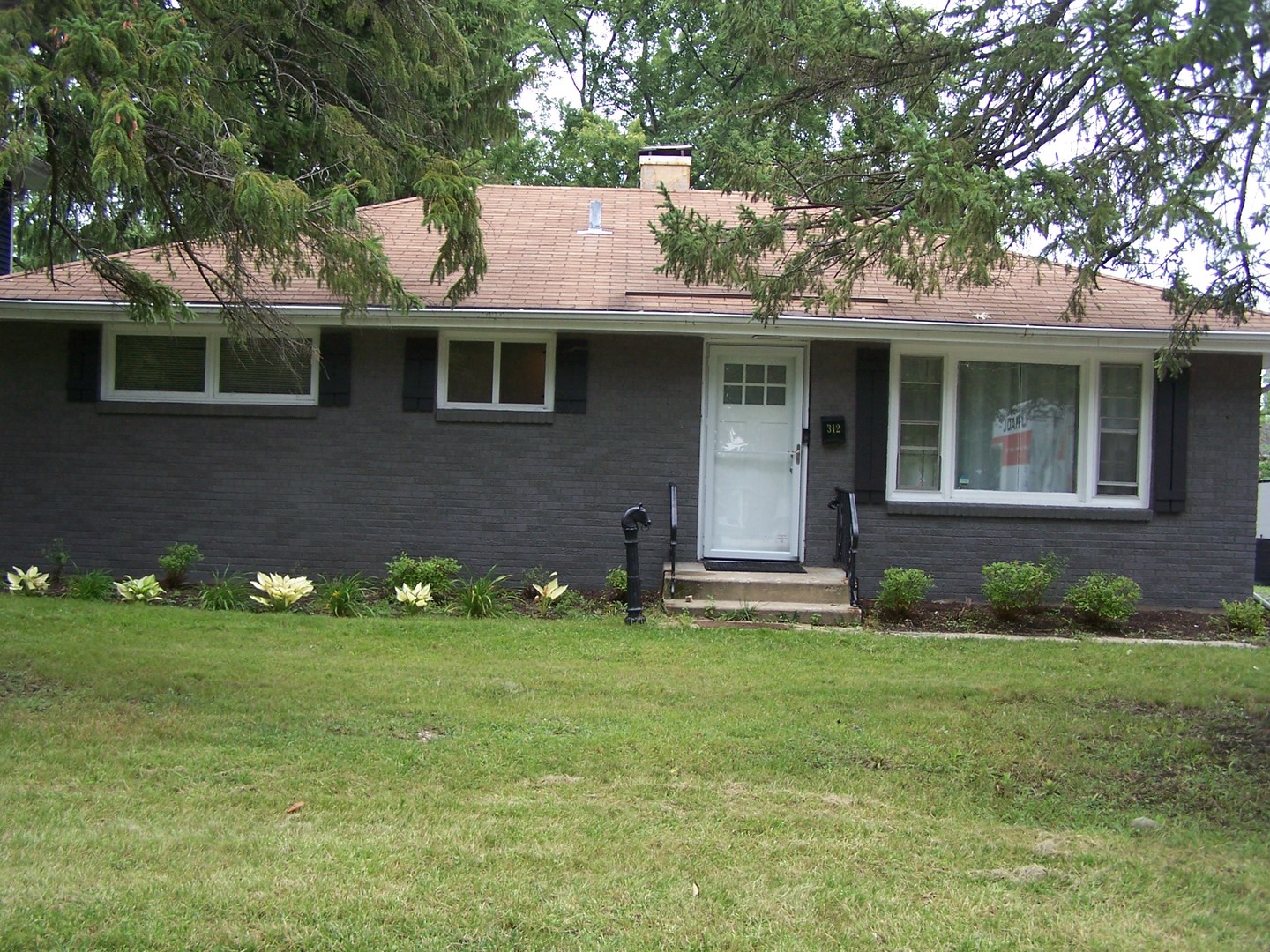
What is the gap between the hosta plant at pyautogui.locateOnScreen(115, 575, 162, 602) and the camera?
9836 mm

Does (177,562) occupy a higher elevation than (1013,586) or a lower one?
lower

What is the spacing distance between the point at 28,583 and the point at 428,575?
3.59 m

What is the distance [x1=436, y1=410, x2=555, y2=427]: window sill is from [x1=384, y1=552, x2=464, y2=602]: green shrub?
1396 mm

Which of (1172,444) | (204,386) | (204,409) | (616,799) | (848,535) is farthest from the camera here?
(204,386)

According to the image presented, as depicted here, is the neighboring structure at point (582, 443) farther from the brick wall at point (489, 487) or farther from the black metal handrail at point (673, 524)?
the black metal handrail at point (673, 524)

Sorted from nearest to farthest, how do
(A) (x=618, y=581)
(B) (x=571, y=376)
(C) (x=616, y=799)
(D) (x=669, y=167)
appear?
1. (C) (x=616, y=799)
2. (A) (x=618, y=581)
3. (B) (x=571, y=376)
4. (D) (x=669, y=167)

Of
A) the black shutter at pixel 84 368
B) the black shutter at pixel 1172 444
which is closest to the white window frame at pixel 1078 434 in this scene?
the black shutter at pixel 1172 444

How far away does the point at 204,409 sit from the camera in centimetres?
1092

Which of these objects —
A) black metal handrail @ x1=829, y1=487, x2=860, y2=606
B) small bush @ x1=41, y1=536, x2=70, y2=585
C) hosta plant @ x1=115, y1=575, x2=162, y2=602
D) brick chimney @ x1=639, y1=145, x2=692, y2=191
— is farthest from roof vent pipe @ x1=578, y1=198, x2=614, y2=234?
small bush @ x1=41, y1=536, x2=70, y2=585

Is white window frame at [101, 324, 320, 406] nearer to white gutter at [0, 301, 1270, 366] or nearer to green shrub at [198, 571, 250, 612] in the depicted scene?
white gutter at [0, 301, 1270, 366]

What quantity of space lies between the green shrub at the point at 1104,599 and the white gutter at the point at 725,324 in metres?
2.28

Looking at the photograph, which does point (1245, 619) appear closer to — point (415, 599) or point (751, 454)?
point (751, 454)

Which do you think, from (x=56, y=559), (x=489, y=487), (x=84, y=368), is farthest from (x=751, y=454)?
(x=56, y=559)

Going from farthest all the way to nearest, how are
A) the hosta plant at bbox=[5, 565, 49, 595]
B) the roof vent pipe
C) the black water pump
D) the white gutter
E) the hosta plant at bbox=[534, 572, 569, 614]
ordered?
1. the roof vent pipe
2. the white gutter
3. the hosta plant at bbox=[5, 565, 49, 595]
4. the hosta plant at bbox=[534, 572, 569, 614]
5. the black water pump
